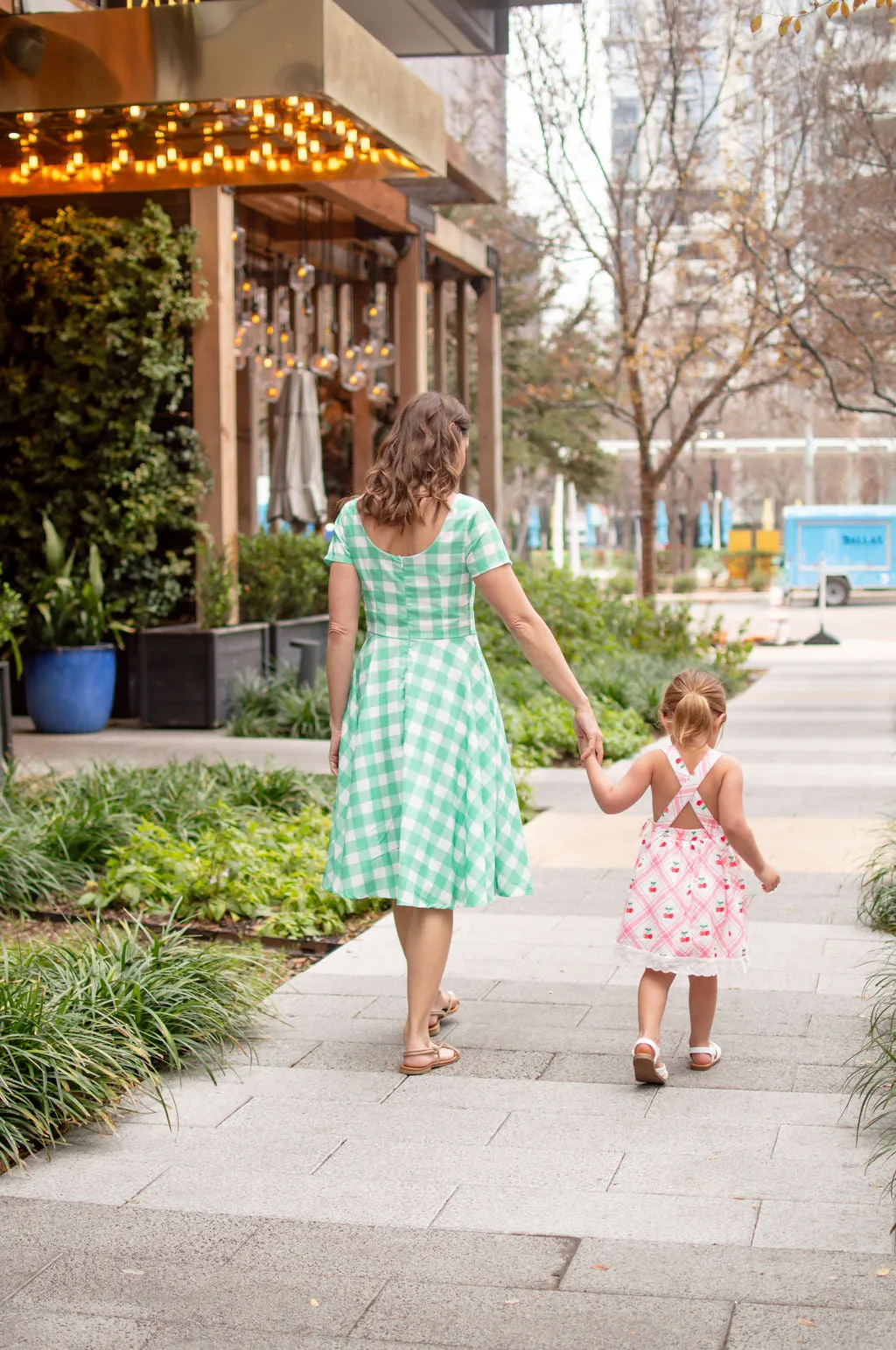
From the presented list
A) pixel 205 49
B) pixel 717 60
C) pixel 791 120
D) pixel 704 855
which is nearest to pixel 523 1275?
pixel 704 855

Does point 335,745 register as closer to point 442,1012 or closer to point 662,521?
point 442,1012

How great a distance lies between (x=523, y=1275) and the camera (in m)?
3.16

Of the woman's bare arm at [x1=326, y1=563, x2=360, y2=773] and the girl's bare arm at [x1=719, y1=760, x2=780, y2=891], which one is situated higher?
the woman's bare arm at [x1=326, y1=563, x2=360, y2=773]

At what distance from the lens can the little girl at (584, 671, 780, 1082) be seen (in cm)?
432

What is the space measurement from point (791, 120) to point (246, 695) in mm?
9709

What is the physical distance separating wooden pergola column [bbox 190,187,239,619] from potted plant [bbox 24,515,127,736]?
111 centimetres

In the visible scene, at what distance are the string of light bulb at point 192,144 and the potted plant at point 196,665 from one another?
3.34 m

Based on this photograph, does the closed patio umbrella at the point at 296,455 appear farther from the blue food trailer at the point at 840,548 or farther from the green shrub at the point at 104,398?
the blue food trailer at the point at 840,548

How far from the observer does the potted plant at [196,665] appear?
12078 mm

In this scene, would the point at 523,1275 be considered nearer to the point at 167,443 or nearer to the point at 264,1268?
→ the point at 264,1268

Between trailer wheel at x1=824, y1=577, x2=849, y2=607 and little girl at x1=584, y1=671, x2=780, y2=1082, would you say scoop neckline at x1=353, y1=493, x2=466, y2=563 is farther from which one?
trailer wheel at x1=824, y1=577, x2=849, y2=607

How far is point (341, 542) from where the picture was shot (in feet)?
15.0

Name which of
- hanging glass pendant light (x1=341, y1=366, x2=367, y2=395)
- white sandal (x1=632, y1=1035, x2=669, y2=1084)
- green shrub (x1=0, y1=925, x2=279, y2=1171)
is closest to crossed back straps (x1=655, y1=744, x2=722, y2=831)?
white sandal (x1=632, y1=1035, x2=669, y2=1084)

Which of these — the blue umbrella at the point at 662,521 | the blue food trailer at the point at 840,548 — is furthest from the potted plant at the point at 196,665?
the blue umbrella at the point at 662,521
